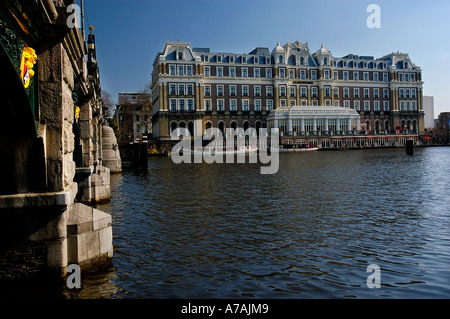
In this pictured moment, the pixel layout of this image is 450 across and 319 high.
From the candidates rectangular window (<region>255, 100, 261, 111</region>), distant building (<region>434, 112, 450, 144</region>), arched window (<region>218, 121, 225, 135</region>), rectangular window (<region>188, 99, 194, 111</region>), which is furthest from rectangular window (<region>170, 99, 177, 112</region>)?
distant building (<region>434, 112, 450, 144</region>)

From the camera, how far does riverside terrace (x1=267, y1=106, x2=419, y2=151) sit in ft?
295

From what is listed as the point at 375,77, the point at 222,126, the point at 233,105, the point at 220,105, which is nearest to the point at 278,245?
the point at 222,126

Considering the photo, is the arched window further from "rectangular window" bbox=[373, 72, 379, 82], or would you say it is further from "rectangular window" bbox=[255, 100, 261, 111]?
"rectangular window" bbox=[373, 72, 379, 82]

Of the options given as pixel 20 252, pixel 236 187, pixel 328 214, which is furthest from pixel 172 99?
pixel 20 252

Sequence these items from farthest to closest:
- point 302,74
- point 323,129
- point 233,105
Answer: point 302,74
point 323,129
point 233,105

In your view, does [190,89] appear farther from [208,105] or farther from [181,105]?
[208,105]

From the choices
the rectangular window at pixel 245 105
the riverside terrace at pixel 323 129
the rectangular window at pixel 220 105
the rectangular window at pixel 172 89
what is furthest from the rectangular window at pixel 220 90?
the riverside terrace at pixel 323 129

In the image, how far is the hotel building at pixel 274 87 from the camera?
85.6 metres

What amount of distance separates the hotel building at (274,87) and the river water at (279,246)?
69.2m

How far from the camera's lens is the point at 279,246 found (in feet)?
33.6

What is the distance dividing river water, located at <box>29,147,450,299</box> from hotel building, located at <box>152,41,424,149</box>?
227 feet

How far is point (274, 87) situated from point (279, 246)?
286 ft

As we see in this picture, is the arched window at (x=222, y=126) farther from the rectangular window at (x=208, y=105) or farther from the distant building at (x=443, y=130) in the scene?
the distant building at (x=443, y=130)
